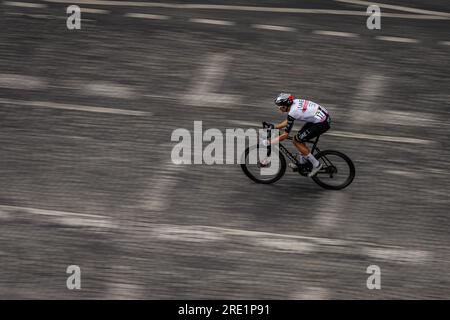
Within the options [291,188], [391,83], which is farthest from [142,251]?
[391,83]

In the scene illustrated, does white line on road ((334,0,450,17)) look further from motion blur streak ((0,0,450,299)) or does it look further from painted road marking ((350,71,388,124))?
painted road marking ((350,71,388,124))

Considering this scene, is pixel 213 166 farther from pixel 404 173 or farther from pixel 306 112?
pixel 404 173

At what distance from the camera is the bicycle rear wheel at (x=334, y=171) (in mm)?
13352

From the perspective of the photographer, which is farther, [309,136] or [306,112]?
[309,136]

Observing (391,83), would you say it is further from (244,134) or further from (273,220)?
(273,220)

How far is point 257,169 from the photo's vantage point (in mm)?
13797

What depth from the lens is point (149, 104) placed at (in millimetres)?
15984

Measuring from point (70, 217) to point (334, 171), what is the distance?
16.4 ft

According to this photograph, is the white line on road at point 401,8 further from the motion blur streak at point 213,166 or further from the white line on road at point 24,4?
the white line on road at point 24,4

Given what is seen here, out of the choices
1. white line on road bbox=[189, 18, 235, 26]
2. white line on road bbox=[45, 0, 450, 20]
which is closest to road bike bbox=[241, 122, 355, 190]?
white line on road bbox=[189, 18, 235, 26]

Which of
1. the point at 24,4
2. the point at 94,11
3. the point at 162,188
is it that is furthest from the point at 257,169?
the point at 24,4

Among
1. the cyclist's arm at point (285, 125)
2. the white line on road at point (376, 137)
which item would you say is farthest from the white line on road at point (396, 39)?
the cyclist's arm at point (285, 125)

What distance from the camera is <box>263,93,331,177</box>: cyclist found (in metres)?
12.8

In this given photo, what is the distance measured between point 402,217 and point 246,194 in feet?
9.56
